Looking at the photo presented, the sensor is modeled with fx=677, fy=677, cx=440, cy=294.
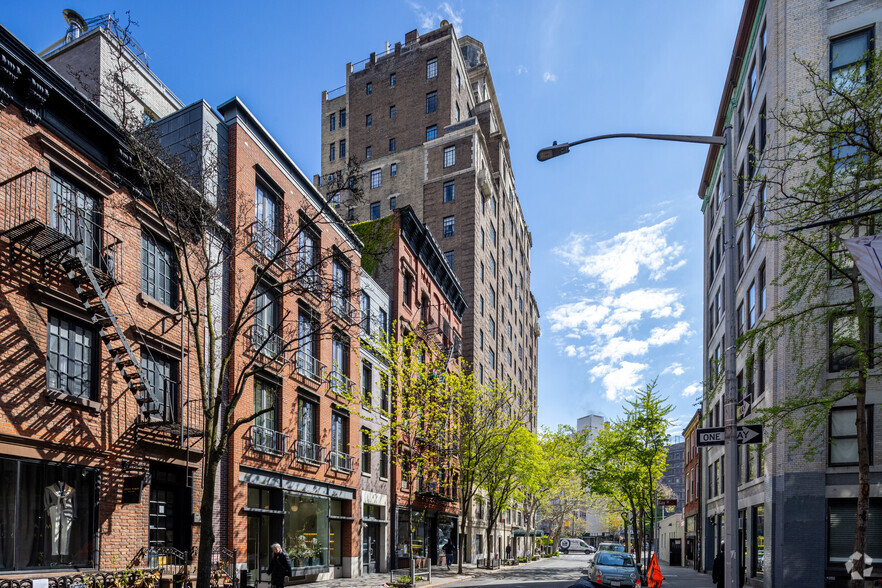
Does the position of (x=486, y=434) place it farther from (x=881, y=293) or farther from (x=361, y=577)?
(x=881, y=293)

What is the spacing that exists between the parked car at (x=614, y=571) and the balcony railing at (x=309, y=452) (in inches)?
436

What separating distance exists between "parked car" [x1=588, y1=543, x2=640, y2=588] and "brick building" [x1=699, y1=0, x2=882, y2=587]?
4717 mm

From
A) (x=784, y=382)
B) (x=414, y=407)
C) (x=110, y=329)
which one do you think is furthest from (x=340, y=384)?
(x=784, y=382)

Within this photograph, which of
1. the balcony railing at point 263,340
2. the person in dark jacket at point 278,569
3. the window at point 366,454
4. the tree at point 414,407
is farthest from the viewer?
the tree at point 414,407

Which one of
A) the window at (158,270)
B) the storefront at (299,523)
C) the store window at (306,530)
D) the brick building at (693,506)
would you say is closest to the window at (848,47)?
the window at (158,270)

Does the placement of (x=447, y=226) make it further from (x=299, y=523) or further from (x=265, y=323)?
(x=299, y=523)

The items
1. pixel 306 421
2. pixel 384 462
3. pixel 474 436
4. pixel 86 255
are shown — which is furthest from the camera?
pixel 474 436

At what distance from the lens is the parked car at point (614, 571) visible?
23.7 m

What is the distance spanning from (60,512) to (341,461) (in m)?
16.0

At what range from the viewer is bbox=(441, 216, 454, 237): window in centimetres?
5703

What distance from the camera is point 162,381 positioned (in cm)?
1803

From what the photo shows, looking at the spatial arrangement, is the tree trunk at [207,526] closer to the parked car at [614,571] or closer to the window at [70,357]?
A: the window at [70,357]

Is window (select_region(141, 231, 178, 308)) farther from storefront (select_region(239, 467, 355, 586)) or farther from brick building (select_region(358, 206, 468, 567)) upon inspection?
brick building (select_region(358, 206, 468, 567))

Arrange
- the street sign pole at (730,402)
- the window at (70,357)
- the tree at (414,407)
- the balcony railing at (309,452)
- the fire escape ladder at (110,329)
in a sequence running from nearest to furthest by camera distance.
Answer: the street sign pole at (730,402), the window at (70,357), the fire escape ladder at (110,329), the balcony railing at (309,452), the tree at (414,407)
